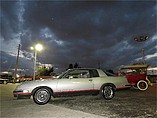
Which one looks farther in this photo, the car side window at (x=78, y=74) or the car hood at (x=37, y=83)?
the car side window at (x=78, y=74)

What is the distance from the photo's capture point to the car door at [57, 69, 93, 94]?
268 inches

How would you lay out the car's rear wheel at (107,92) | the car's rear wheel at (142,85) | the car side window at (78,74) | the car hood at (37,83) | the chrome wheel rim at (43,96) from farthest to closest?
the car's rear wheel at (142,85) < the car's rear wheel at (107,92) < the car side window at (78,74) < the chrome wheel rim at (43,96) < the car hood at (37,83)

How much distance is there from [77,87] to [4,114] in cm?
279

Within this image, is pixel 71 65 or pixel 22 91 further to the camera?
pixel 71 65

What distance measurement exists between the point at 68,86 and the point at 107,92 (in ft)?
6.03

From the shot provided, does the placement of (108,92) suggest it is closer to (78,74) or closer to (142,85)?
(78,74)

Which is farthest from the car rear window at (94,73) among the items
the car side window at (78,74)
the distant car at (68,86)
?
the car side window at (78,74)

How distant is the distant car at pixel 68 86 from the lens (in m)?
6.70

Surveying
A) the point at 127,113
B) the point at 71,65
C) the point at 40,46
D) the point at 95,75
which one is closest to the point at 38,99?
the point at 95,75

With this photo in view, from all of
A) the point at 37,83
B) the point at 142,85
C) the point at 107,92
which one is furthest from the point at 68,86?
the point at 142,85

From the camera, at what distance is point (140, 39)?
2967 centimetres

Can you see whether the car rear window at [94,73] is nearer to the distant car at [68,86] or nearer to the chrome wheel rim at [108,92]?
the distant car at [68,86]

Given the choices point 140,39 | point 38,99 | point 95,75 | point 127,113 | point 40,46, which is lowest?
point 127,113

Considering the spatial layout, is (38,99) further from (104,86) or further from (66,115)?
(104,86)
